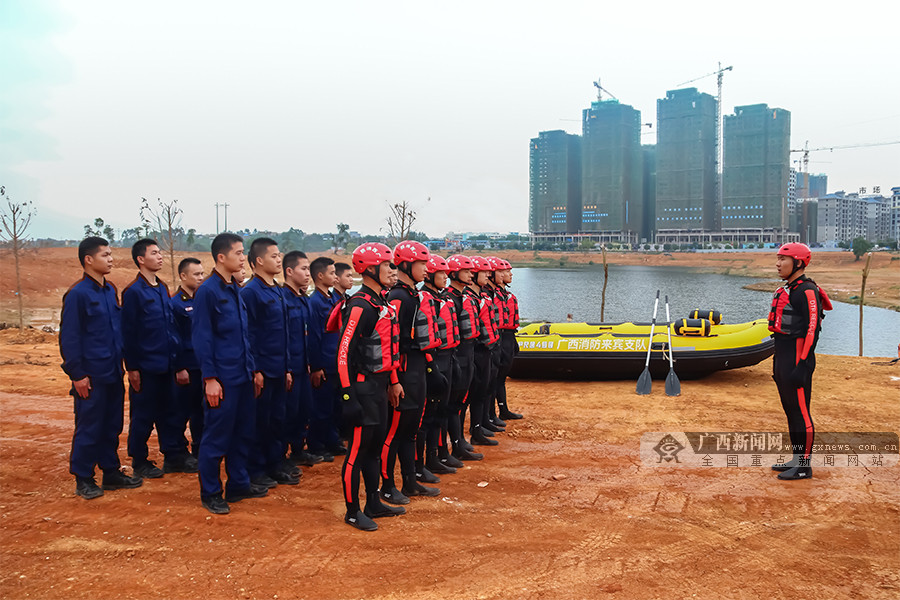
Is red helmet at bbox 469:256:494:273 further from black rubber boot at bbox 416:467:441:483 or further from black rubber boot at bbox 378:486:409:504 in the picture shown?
black rubber boot at bbox 378:486:409:504

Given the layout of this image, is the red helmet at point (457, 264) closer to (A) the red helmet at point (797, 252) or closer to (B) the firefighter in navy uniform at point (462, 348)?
(B) the firefighter in navy uniform at point (462, 348)

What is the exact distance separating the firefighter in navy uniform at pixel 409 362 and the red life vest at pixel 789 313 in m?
3.24

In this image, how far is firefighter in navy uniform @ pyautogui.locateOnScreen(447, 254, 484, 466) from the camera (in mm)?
5883

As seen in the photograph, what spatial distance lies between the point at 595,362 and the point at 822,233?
159 metres

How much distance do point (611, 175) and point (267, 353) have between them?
138m

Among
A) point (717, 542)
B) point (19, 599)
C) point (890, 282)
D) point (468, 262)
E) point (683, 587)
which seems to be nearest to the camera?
point (19, 599)

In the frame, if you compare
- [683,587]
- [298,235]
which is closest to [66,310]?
[683,587]

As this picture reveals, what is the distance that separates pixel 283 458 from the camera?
566cm

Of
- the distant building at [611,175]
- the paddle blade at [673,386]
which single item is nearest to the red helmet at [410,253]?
the paddle blade at [673,386]

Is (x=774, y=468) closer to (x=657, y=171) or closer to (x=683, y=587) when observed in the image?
(x=683, y=587)

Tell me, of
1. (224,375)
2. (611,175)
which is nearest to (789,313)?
(224,375)

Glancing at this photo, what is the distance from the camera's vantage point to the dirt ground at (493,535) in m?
3.49

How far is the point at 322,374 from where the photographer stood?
20.2ft

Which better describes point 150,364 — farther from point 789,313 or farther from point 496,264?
point 789,313
